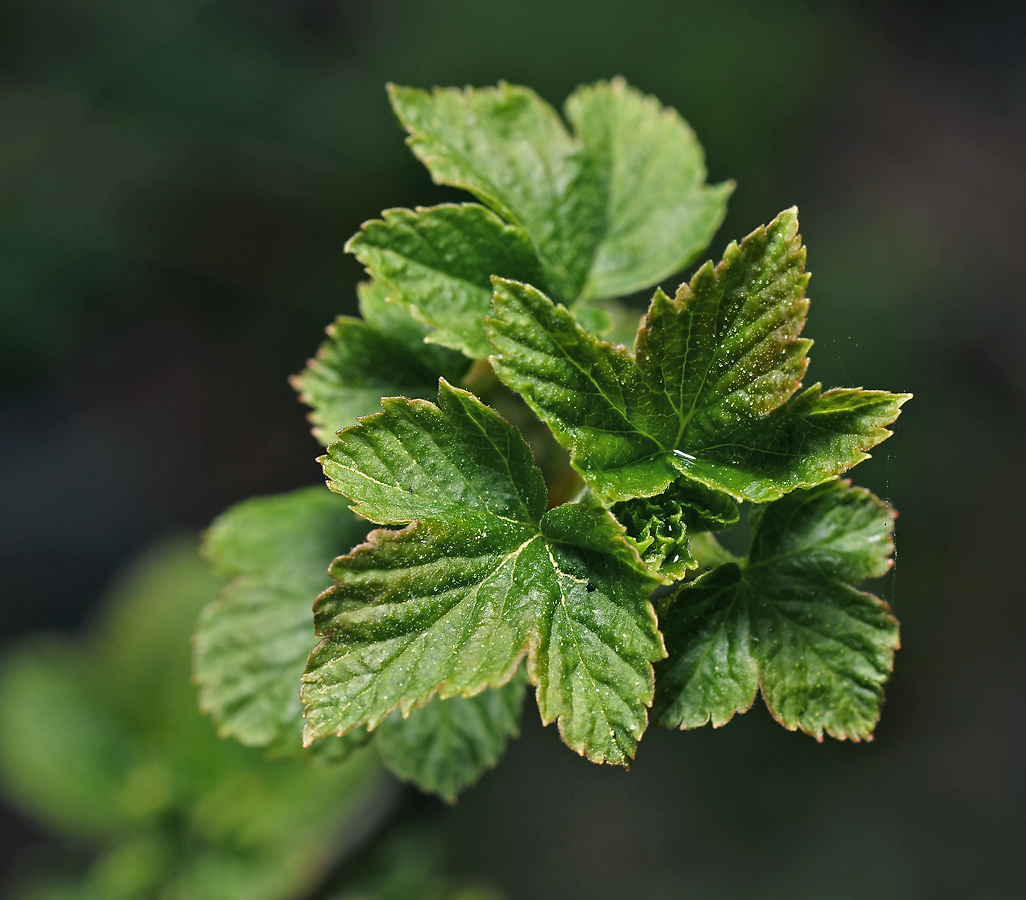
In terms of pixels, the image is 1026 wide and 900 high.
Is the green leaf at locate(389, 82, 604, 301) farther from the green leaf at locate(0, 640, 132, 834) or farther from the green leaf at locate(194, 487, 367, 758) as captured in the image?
the green leaf at locate(0, 640, 132, 834)

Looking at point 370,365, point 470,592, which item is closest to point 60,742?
point 370,365

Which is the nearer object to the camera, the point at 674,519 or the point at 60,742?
the point at 674,519

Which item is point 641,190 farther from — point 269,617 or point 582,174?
point 269,617

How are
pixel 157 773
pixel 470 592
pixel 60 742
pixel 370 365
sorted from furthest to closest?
pixel 60 742 < pixel 157 773 < pixel 370 365 < pixel 470 592

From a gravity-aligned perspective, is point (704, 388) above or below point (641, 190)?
below

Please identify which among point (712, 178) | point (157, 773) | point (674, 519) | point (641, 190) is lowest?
point (157, 773)

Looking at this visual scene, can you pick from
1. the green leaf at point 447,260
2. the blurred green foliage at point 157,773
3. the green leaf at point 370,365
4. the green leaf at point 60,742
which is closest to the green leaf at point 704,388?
the green leaf at point 447,260
